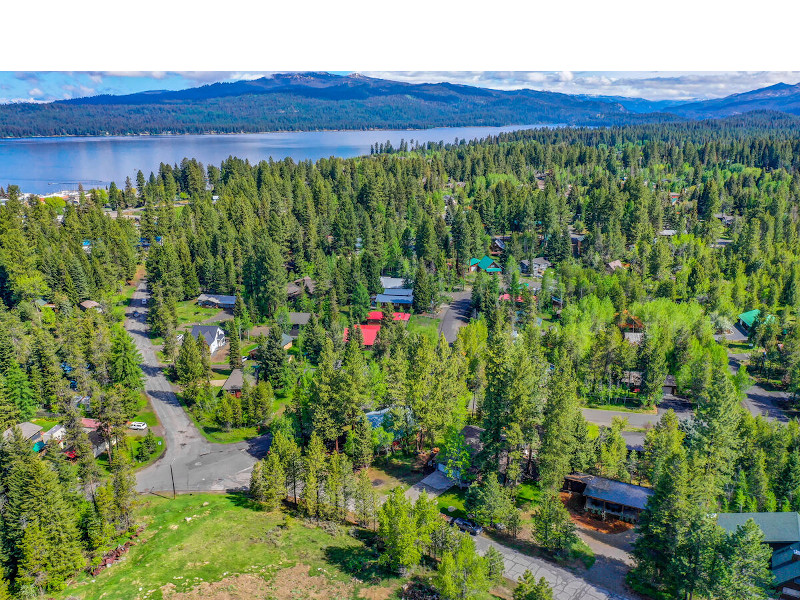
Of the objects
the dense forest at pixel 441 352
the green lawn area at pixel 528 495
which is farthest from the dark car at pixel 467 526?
the green lawn area at pixel 528 495

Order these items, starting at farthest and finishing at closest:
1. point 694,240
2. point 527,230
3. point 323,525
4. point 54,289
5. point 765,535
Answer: point 527,230 → point 694,240 → point 54,289 → point 323,525 → point 765,535

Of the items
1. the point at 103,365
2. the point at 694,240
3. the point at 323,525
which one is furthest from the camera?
the point at 694,240

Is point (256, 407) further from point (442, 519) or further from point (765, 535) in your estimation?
point (765, 535)

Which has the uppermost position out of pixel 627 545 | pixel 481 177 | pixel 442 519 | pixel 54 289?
pixel 481 177

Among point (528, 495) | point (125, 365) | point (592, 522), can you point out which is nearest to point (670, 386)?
point (592, 522)

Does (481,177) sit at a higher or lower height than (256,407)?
higher

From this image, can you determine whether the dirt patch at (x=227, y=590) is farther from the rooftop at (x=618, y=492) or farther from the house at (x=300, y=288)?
the house at (x=300, y=288)

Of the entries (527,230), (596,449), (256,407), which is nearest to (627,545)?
(596,449)
